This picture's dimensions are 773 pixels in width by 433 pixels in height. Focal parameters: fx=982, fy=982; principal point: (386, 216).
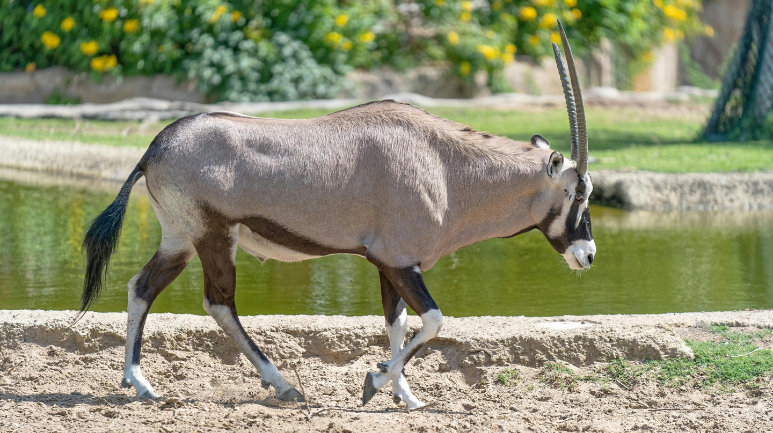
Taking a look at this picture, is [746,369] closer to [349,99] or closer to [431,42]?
[349,99]

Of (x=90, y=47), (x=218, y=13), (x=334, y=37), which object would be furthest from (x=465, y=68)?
(x=90, y=47)

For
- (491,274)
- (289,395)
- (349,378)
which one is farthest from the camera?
(491,274)

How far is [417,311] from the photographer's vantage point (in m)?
4.17

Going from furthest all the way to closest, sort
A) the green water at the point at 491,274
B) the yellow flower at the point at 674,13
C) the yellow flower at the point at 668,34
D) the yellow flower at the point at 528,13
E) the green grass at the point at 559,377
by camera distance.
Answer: the yellow flower at the point at 668,34 → the yellow flower at the point at 674,13 → the yellow flower at the point at 528,13 → the green water at the point at 491,274 → the green grass at the point at 559,377

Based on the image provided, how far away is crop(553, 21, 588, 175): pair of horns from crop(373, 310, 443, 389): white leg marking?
96 centimetres

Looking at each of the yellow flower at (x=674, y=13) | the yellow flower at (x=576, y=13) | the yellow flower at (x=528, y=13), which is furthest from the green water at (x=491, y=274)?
the yellow flower at (x=674, y=13)

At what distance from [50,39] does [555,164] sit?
43.4 ft

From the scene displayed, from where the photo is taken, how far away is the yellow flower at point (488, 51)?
15805mm

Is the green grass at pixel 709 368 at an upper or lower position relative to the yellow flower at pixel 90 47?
upper

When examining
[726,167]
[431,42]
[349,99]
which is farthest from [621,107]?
[726,167]

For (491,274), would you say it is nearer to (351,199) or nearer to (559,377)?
(559,377)

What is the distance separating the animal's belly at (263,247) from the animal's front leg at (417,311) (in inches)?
18.2

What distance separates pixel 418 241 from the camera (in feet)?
13.9

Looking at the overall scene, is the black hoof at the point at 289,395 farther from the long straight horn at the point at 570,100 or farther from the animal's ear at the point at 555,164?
the long straight horn at the point at 570,100
